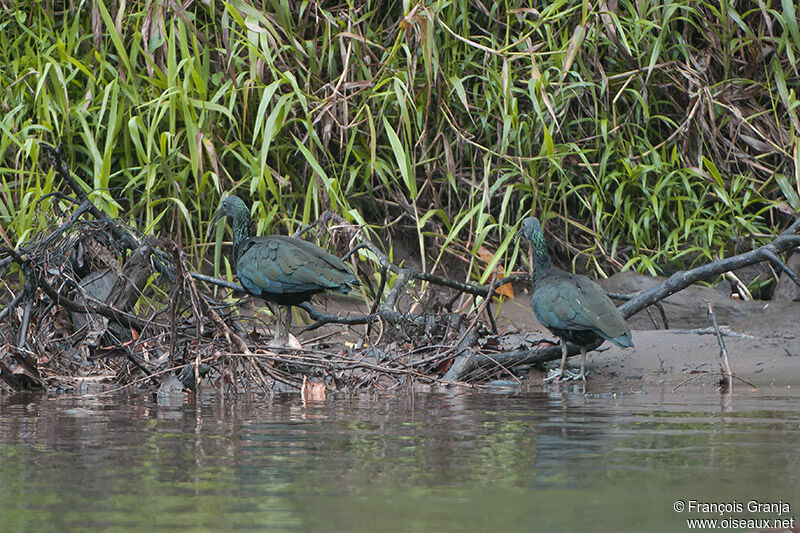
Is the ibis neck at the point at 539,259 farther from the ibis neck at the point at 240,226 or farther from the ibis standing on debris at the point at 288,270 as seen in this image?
the ibis neck at the point at 240,226

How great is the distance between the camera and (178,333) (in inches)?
229

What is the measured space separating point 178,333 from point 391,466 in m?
3.11

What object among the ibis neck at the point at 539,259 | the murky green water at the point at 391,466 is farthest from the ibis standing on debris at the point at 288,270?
the murky green water at the point at 391,466

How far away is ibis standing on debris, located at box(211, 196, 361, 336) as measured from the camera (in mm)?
5922

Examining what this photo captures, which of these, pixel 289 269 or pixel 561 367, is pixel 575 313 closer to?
pixel 561 367

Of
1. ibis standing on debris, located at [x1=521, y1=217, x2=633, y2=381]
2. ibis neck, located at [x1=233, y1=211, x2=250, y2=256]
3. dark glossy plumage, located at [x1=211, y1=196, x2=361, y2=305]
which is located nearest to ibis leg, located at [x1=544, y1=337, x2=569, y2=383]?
ibis standing on debris, located at [x1=521, y1=217, x2=633, y2=381]

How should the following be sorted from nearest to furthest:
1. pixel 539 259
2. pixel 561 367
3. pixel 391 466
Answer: pixel 391 466 < pixel 561 367 < pixel 539 259

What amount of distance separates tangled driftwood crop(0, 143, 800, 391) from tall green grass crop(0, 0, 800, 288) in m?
0.86

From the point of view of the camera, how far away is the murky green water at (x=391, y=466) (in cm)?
232

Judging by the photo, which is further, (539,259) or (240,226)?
(240,226)

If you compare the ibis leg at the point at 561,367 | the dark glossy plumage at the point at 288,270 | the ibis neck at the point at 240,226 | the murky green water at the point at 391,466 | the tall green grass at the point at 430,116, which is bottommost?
the murky green water at the point at 391,466

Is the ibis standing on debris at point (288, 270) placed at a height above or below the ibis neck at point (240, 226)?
below

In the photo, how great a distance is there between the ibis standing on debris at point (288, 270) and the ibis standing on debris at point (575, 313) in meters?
1.10

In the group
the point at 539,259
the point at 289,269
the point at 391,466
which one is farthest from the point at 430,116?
the point at 391,466
